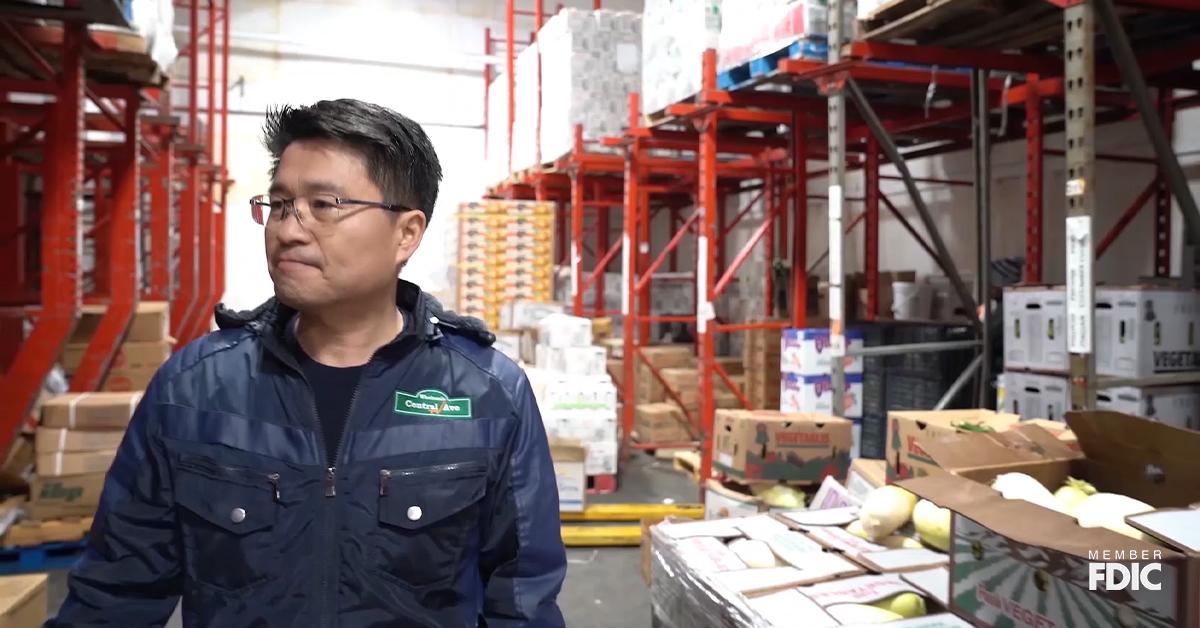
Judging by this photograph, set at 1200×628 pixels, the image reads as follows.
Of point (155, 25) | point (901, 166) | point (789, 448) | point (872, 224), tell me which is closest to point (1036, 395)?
point (789, 448)

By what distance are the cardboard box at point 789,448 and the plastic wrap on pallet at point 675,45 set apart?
118 inches

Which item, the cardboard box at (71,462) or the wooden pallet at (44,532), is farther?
the cardboard box at (71,462)

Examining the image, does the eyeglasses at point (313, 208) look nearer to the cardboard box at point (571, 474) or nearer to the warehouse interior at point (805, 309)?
the warehouse interior at point (805, 309)

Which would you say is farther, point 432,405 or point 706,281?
point 706,281

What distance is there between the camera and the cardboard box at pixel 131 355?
7352mm

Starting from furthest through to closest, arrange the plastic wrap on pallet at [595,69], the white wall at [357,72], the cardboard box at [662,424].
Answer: the white wall at [357,72]
the plastic wrap on pallet at [595,69]
the cardboard box at [662,424]

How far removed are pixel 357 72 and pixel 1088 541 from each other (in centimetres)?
1699

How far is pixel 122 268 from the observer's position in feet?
22.4

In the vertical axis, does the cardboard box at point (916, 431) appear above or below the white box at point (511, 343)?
below

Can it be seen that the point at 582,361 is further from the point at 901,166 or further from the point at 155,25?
the point at 155,25

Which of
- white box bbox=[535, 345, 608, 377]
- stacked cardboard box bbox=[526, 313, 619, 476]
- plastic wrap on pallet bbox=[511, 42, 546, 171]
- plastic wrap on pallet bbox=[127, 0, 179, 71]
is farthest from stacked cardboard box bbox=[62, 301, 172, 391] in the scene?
plastic wrap on pallet bbox=[511, 42, 546, 171]

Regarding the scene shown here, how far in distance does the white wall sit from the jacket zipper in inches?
560

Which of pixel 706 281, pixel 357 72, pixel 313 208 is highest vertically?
pixel 357 72

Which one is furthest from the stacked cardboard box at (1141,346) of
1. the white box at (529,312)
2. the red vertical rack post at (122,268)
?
the red vertical rack post at (122,268)
